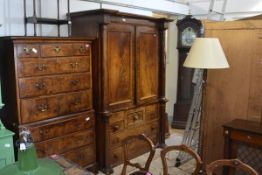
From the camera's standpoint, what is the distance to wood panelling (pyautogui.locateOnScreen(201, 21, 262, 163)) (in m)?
2.85

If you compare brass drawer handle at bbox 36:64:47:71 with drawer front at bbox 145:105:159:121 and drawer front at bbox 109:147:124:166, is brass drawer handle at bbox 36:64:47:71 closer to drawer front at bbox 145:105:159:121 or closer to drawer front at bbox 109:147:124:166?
drawer front at bbox 109:147:124:166

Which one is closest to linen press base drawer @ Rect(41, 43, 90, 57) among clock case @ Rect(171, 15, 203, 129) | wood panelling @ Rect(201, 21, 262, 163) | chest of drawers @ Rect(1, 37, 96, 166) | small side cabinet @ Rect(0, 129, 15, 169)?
chest of drawers @ Rect(1, 37, 96, 166)

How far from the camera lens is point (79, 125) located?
3104mm

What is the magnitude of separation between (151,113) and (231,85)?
1.28 meters

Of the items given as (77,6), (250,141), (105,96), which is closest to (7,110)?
(105,96)

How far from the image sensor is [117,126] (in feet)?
11.2

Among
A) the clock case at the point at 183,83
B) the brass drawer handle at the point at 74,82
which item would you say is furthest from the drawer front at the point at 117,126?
the clock case at the point at 183,83

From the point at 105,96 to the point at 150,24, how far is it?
1213 mm

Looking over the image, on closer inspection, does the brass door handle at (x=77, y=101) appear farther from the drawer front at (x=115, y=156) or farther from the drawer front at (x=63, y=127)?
the drawer front at (x=115, y=156)

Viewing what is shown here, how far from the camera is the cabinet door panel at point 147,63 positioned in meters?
3.62

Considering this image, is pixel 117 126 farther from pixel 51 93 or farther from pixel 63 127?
pixel 51 93

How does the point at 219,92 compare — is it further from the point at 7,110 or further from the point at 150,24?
the point at 7,110

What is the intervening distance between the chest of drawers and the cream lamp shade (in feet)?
3.93

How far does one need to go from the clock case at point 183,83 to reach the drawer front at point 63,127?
7.45 feet
